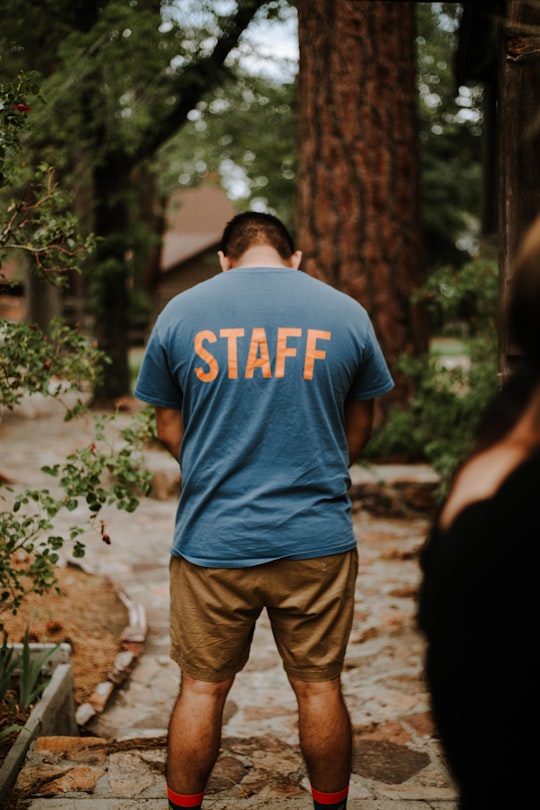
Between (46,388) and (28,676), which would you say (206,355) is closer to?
(46,388)

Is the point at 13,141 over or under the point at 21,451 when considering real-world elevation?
over

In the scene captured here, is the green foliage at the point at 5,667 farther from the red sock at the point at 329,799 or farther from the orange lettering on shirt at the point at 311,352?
the orange lettering on shirt at the point at 311,352

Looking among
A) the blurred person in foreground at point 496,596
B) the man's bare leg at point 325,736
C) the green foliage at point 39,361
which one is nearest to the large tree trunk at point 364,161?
the green foliage at point 39,361

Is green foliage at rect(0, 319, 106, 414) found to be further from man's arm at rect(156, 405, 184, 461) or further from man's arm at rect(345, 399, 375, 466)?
man's arm at rect(345, 399, 375, 466)

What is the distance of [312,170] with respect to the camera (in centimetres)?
795

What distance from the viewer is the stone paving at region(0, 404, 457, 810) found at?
310 cm

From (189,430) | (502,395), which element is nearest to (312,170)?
(189,430)

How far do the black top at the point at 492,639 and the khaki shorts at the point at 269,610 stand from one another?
4.33ft

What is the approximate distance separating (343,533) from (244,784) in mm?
1201

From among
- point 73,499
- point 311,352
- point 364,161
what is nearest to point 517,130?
point 311,352

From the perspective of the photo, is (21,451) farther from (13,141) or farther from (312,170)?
(13,141)

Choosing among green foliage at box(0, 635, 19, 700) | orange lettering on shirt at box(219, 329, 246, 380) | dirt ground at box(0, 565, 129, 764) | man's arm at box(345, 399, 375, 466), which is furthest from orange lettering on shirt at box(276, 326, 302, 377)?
dirt ground at box(0, 565, 129, 764)

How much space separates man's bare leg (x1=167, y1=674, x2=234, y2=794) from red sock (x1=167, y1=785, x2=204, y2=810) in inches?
0.5

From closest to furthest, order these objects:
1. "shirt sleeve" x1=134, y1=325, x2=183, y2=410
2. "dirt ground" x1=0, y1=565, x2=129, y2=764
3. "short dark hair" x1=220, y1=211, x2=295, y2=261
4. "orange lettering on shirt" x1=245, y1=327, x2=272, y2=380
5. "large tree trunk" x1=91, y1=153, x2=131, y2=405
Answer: "orange lettering on shirt" x1=245, y1=327, x2=272, y2=380
"shirt sleeve" x1=134, y1=325, x2=183, y2=410
"short dark hair" x1=220, y1=211, x2=295, y2=261
"dirt ground" x1=0, y1=565, x2=129, y2=764
"large tree trunk" x1=91, y1=153, x2=131, y2=405
